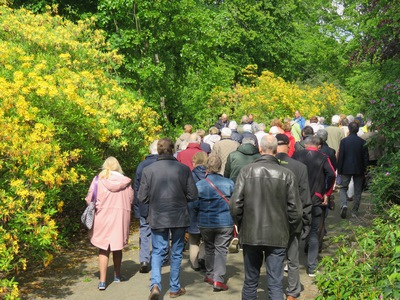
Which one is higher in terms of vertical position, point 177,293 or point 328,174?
point 328,174

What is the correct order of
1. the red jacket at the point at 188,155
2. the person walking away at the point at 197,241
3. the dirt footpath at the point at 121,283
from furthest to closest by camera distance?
the red jacket at the point at 188,155 < the person walking away at the point at 197,241 < the dirt footpath at the point at 121,283

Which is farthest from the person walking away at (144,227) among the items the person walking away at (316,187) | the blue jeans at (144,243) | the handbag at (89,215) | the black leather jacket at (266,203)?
the black leather jacket at (266,203)

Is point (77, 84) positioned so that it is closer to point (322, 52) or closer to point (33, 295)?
point (33, 295)

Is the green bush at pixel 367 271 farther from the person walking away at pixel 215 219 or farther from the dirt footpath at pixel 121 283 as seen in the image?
the person walking away at pixel 215 219

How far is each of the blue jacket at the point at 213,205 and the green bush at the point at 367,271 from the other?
6.53 feet

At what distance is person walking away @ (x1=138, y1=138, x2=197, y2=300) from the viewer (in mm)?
7336

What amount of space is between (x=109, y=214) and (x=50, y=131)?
4.74ft

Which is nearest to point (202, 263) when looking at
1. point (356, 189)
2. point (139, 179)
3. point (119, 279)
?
point (119, 279)

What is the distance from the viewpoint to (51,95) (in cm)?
888

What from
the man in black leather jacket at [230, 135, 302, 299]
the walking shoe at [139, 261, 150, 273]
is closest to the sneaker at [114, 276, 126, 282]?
the walking shoe at [139, 261, 150, 273]

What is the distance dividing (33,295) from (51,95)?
9.49ft

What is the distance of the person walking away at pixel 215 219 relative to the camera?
25.9ft

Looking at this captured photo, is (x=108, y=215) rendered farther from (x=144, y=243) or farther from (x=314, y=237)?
(x=314, y=237)

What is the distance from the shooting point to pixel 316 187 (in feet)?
27.7
